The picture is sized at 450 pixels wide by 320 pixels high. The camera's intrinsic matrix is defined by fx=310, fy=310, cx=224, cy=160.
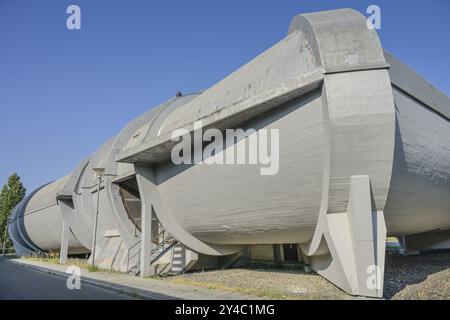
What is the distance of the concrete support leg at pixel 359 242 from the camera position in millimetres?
8156

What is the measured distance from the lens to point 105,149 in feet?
82.6

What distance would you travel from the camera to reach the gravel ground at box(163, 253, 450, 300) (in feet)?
29.7

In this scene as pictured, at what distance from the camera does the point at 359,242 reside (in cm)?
832

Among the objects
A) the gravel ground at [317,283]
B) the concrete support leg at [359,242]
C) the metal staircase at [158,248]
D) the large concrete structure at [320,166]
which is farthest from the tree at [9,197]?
the concrete support leg at [359,242]

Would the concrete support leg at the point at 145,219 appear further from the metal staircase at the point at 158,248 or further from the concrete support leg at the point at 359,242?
the concrete support leg at the point at 359,242

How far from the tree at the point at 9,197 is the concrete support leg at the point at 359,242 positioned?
5403 cm

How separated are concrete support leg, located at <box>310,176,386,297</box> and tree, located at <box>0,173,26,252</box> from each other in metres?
54.0

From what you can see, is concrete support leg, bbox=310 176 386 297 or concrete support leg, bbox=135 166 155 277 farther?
concrete support leg, bbox=135 166 155 277

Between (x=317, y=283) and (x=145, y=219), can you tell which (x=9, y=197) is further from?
(x=317, y=283)

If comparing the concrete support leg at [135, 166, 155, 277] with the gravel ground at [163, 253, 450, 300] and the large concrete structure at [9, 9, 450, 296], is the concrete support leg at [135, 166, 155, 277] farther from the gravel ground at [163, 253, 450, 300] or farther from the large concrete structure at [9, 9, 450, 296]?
the gravel ground at [163, 253, 450, 300]

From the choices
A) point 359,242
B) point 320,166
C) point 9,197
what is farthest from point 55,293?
point 9,197

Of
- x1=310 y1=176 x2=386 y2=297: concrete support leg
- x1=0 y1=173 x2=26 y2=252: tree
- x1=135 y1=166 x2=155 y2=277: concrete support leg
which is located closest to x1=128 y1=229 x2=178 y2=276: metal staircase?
x1=135 y1=166 x2=155 y2=277: concrete support leg
